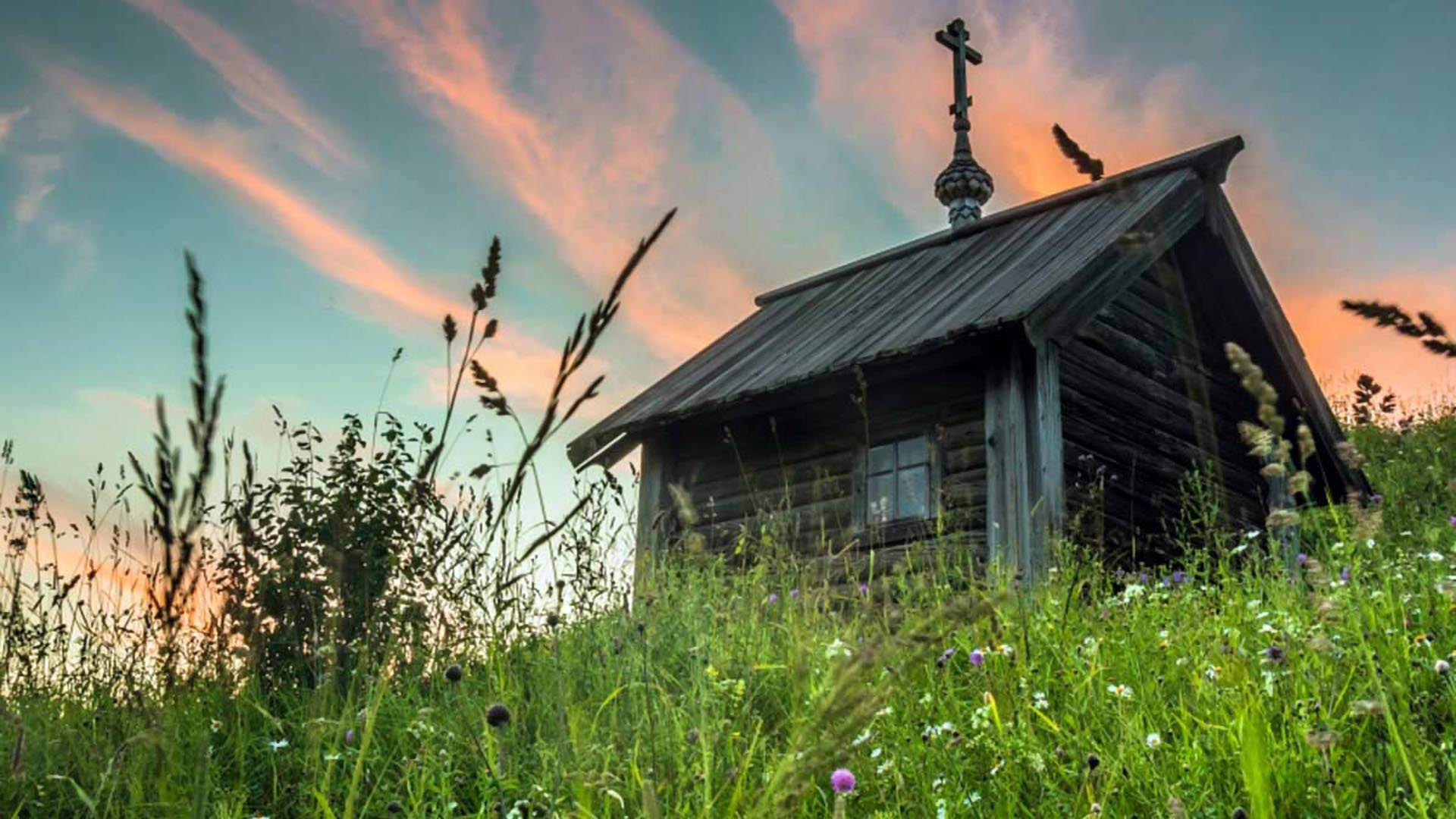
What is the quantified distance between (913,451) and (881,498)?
1.45 feet

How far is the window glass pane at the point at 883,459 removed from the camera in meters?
9.51

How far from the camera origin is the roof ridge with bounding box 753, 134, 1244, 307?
33.6 ft

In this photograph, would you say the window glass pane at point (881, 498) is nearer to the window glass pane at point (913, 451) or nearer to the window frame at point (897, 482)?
the window frame at point (897, 482)

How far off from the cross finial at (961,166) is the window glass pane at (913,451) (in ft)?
16.6

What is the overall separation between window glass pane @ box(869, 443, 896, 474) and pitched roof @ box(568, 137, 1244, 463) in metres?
0.85

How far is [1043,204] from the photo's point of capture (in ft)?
38.7

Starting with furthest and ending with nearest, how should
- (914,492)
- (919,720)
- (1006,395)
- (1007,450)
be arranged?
(914,492), (1006,395), (1007,450), (919,720)

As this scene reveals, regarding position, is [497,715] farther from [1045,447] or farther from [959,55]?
[959,55]

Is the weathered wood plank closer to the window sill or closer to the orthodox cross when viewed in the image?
the window sill

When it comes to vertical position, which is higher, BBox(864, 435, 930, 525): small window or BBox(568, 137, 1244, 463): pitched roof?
BBox(568, 137, 1244, 463): pitched roof

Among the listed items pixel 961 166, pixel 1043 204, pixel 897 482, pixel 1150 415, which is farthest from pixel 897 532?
pixel 961 166

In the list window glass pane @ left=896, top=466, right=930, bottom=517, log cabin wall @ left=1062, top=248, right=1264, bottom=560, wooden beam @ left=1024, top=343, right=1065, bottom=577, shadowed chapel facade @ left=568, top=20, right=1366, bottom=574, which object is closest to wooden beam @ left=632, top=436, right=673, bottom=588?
shadowed chapel facade @ left=568, top=20, right=1366, bottom=574

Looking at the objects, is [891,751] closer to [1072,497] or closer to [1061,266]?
[1072,497]

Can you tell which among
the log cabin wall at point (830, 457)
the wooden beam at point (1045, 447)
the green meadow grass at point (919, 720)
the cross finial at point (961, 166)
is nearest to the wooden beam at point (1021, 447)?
the wooden beam at point (1045, 447)
